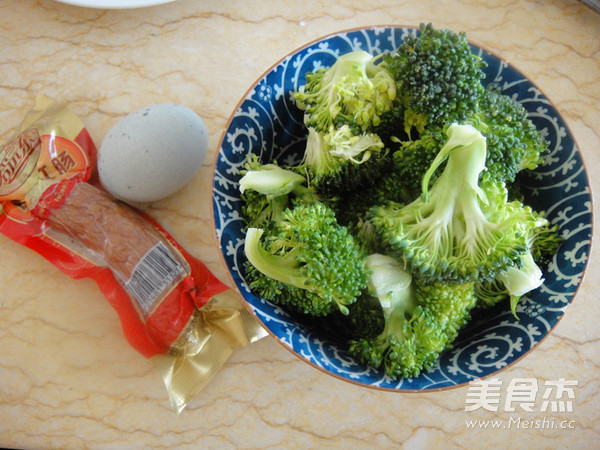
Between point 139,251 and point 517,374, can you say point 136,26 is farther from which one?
point 517,374

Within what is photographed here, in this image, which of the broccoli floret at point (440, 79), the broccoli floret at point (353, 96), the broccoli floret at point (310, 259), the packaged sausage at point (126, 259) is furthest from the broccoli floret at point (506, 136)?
the packaged sausage at point (126, 259)

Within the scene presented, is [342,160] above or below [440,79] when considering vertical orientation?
below

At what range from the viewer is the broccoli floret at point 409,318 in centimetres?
87

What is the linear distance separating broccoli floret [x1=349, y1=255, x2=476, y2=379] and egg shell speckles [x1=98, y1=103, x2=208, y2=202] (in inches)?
21.6

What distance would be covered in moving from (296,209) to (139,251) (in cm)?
49

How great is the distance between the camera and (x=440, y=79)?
2.76 feet

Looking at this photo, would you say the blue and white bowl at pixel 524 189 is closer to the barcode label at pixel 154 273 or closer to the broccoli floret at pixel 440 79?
the broccoli floret at pixel 440 79

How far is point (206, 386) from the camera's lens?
1.20 meters

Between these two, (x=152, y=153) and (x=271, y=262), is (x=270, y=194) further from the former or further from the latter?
(x=152, y=153)

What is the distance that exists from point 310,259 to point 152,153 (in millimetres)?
520

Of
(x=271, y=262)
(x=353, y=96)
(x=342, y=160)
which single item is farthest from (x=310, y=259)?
(x=353, y=96)

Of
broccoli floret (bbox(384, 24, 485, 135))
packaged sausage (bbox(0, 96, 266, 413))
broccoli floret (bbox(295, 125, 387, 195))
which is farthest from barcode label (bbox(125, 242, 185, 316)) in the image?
broccoli floret (bbox(384, 24, 485, 135))

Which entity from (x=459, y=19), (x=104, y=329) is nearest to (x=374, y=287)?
(x=104, y=329)

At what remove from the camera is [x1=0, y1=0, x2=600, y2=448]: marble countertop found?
1192 millimetres
